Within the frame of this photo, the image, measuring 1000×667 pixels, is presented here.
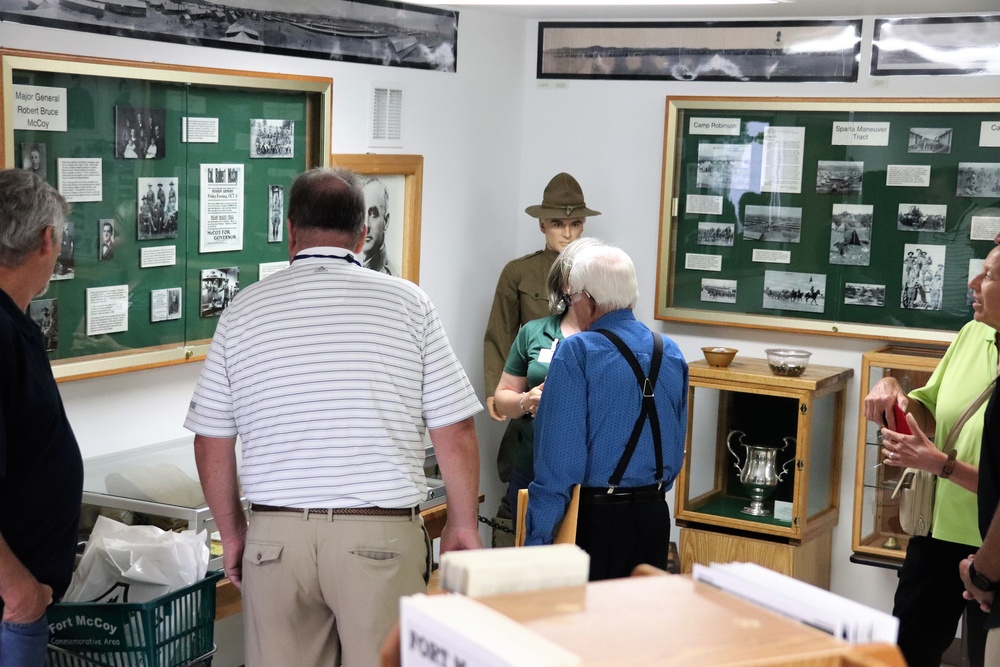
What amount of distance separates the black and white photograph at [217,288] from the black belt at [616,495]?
4.82 ft

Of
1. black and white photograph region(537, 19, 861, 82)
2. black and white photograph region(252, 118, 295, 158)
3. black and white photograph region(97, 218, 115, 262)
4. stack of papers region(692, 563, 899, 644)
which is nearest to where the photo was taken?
stack of papers region(692, 563, 899, 644)

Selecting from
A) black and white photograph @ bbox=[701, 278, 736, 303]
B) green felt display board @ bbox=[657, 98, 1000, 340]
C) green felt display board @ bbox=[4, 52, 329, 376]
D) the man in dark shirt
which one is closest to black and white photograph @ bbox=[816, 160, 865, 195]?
green felt display board @ bbox=[657, 98, 1000, 340]

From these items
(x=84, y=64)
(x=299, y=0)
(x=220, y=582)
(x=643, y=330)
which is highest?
(x=299, y=0)

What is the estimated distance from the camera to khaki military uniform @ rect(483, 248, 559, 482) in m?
5.36

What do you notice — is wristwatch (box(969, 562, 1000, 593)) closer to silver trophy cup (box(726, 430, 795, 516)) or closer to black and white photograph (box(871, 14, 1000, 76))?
silver trophy cup (box(726, 430, 795, 516))

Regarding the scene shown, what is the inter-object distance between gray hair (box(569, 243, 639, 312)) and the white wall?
1.60 meters

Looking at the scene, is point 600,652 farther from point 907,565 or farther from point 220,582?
point 907,565

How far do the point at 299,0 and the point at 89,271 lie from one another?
1.33 m

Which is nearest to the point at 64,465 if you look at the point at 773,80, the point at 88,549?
the point at 88,549

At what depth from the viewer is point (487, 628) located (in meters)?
1.14

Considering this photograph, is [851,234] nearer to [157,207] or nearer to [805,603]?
[157,207]

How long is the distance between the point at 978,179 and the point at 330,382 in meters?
3.44


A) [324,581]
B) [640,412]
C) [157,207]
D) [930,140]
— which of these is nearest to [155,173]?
[157,207]

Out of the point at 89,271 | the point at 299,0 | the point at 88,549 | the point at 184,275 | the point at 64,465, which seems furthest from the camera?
the point at 299,0
